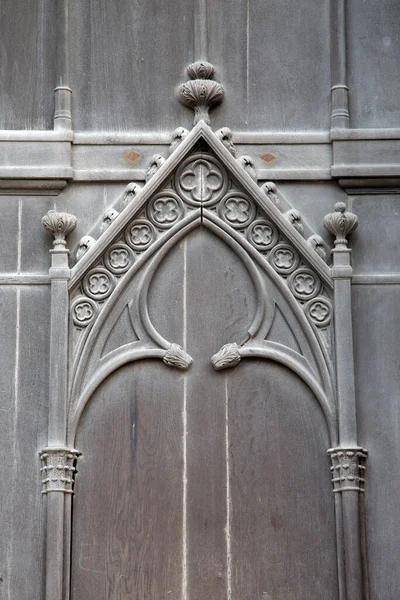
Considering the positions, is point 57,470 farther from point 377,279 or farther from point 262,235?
point 377,279

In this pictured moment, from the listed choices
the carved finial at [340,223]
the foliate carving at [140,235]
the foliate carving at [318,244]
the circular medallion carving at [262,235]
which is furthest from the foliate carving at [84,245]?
the carved finial at [340,223]

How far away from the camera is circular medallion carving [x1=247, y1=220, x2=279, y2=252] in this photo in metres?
9.80

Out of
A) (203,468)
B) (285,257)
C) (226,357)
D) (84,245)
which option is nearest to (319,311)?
(285,257)

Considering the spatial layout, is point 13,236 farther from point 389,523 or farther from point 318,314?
point 389,523

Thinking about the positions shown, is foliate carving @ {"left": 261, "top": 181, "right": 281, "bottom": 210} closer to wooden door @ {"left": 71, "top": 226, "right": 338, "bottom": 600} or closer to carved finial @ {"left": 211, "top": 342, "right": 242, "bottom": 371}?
wooden door @ {"left": 71, "top": 226, "right": 338, "bottom": 600}

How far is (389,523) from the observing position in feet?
30.3

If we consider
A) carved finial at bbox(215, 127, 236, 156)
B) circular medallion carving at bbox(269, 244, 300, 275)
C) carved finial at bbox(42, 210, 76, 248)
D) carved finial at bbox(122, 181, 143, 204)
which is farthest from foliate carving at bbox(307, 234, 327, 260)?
carved finial at bbox(42, 210, 76, 248)

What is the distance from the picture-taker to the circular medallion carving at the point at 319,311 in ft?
31.7

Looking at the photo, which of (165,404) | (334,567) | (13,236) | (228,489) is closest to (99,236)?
(13,236)

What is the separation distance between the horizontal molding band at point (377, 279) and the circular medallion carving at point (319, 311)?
0.26m

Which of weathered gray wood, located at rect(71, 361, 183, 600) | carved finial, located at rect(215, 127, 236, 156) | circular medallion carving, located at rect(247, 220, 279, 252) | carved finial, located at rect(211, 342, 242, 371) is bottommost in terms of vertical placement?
weathered gray wood, located at rect(71, 361, 183, 600)

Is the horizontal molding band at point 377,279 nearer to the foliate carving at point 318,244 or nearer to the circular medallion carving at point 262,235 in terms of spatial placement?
the foliate carving at point 318,244

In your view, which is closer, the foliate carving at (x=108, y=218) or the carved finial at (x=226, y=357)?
the carved finial at (x=226, y=357)

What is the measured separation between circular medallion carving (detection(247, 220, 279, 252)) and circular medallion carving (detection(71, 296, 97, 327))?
121cm
